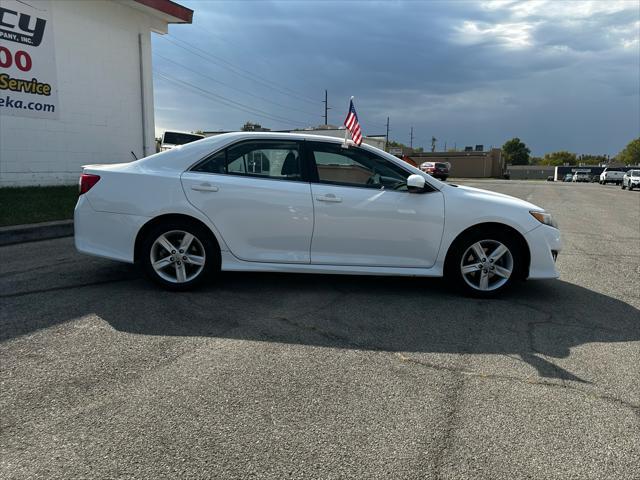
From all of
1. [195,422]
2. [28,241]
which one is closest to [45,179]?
[28,241]

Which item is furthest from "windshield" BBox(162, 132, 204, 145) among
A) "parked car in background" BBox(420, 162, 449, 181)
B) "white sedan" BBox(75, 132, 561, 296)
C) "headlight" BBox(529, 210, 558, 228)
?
"parked car in background" BBox(420, 162, 449, 181)

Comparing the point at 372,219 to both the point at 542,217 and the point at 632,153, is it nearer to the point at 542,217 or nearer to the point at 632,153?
the point at 542,217

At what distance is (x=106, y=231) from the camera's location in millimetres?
4738

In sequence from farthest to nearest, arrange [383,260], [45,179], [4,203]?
[45,179] → [4,203] → [383,260]

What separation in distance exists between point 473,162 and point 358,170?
8356cm

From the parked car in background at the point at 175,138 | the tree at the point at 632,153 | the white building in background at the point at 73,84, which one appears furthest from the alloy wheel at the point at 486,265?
the tree at the point at 632,153

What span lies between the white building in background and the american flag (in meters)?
9.00

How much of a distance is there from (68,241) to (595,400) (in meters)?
7.15

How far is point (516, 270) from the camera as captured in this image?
4.78 meters

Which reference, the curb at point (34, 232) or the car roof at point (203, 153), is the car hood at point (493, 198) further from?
the curb at point (34, 232)

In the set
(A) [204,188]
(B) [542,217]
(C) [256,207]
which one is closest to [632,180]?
(B) [542,217]

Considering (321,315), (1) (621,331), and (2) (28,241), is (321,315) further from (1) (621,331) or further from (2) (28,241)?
(2) (28,241)

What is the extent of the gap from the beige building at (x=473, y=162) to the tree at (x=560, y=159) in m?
73.5

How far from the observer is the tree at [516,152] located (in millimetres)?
135875
